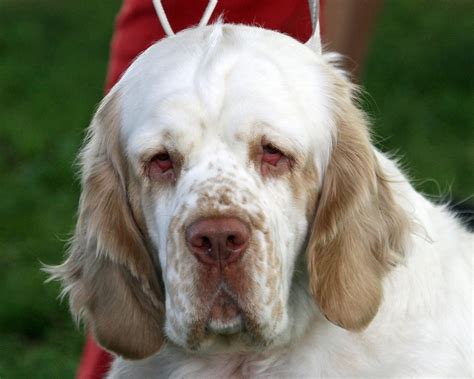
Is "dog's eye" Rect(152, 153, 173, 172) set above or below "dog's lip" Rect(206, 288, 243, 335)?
above

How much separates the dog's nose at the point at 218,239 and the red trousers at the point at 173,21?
4.98 ft

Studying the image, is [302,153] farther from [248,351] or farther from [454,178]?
[454,178]

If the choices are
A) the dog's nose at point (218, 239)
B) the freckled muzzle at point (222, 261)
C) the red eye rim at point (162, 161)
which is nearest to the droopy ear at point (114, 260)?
the red eye rim at point (162, 161)

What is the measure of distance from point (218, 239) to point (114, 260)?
0.60 m

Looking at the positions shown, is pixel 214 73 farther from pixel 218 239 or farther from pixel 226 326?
pixel 226 326

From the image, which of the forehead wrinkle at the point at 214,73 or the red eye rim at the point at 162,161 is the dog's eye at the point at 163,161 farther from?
the forehead wrinkle at the point at 214,73

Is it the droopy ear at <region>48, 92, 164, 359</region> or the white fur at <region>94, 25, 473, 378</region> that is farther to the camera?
the droopy ear at <region>48, 92, 164, 359</region>

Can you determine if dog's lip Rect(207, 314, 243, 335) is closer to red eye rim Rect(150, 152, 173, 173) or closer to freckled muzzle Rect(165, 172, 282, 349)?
freckled muzzle Rect(165, 172, 282, 349)

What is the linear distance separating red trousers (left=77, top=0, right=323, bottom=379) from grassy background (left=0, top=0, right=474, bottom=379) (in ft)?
2.75

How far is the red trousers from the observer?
4910mm

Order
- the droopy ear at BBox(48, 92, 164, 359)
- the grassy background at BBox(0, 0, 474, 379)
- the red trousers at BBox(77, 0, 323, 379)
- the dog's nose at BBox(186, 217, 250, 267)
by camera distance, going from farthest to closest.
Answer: the grassy background at BBox(0, 0, 474, 379), the red trousers at BBox(77, 0, 323, 379), the droopy ear at BBox(48, 92, 164, 359), the dog's nose at BBox(186, 217, 250, 267)

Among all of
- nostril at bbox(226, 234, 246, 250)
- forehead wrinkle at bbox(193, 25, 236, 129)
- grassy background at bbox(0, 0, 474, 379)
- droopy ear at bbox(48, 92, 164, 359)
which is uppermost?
forehead wrinkle at bbox(193, 25, 236, 129)

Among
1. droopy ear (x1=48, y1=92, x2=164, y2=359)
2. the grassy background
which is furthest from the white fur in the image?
the grassy background

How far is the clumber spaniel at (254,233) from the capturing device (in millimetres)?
3574
